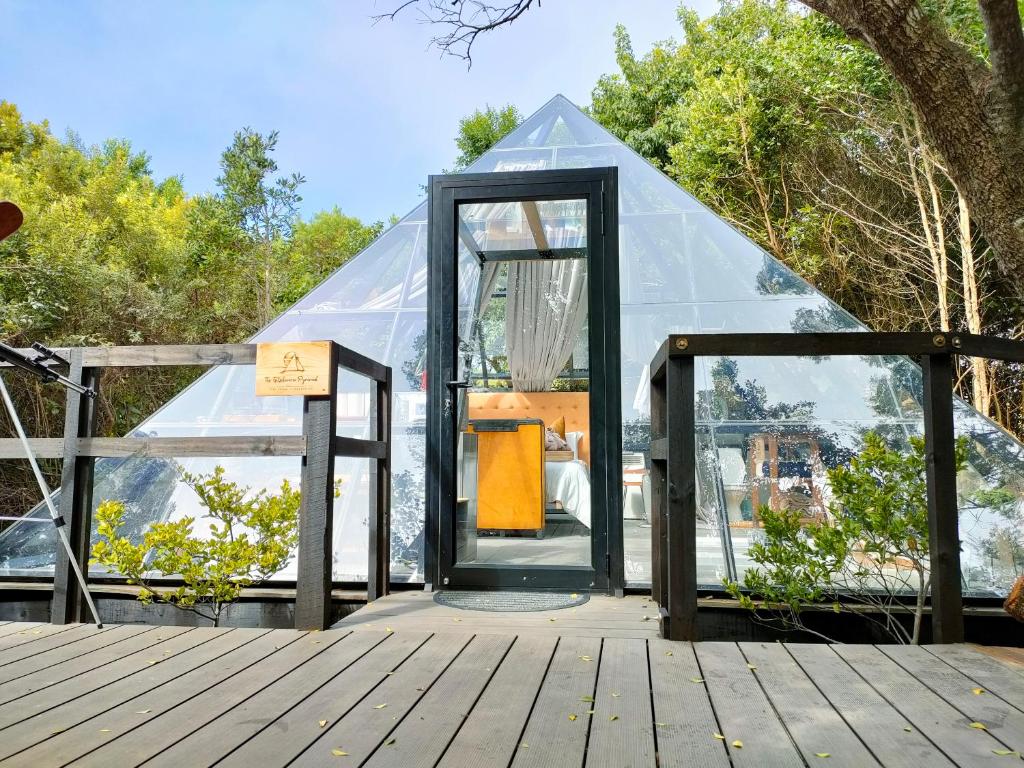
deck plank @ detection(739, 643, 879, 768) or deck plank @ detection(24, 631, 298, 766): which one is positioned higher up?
deck plank @ detection(24, 631, 298, 766)

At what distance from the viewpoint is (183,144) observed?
25.9 metres

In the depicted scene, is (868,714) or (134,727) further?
(868,714)

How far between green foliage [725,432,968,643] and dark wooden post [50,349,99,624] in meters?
2.32

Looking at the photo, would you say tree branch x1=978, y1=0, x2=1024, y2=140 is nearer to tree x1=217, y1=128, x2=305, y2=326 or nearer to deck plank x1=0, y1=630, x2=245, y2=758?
deck plank x1=0, y1=630, x2=245, y2=758

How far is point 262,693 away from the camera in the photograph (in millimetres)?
1766

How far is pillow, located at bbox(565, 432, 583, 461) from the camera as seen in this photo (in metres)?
4.18

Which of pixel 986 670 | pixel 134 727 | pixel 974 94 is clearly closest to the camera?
pixel 134 727

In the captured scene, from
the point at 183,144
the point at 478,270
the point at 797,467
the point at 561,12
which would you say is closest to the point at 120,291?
the point at 478,270

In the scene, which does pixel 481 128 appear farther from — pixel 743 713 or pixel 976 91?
pixel 743 713

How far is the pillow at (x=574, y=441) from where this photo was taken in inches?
164

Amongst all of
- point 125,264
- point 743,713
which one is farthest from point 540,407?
point 125,264

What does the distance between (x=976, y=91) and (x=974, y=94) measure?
1 centimetres

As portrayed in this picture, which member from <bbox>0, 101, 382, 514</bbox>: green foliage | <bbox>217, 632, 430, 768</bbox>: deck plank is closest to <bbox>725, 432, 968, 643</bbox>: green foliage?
<bbox>217, 632, 430, 768</bbox>: deck plank

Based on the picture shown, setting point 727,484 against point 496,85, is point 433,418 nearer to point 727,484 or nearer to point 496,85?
point 727,484
